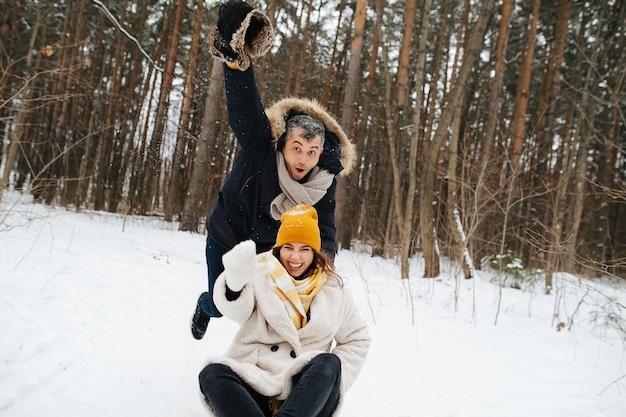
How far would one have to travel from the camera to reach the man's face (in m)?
2.22

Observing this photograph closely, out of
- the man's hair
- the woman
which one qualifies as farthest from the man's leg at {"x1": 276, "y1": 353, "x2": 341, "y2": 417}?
the man's hair

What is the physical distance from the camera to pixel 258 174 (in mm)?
2285

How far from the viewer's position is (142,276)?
15.7 feet

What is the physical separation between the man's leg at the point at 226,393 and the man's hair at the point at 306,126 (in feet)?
4.14

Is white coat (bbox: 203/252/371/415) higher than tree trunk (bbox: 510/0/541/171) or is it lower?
lower

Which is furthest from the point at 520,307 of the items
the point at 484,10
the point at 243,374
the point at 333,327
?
the point at 243,374

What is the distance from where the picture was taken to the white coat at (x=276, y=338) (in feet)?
5.57

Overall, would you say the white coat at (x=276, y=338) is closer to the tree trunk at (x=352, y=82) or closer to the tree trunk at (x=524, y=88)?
the tree trunk at (x=352, y=82)

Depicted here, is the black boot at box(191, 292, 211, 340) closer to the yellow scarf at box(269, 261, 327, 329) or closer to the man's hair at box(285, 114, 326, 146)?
the yellow scarf at box(269, 261, 327, 329)

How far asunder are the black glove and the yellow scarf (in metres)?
1.05

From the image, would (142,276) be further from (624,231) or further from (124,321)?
(624,231)

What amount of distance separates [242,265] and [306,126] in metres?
0.96

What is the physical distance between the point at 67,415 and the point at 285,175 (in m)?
1.57

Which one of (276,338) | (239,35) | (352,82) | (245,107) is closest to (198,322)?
(276,338)
